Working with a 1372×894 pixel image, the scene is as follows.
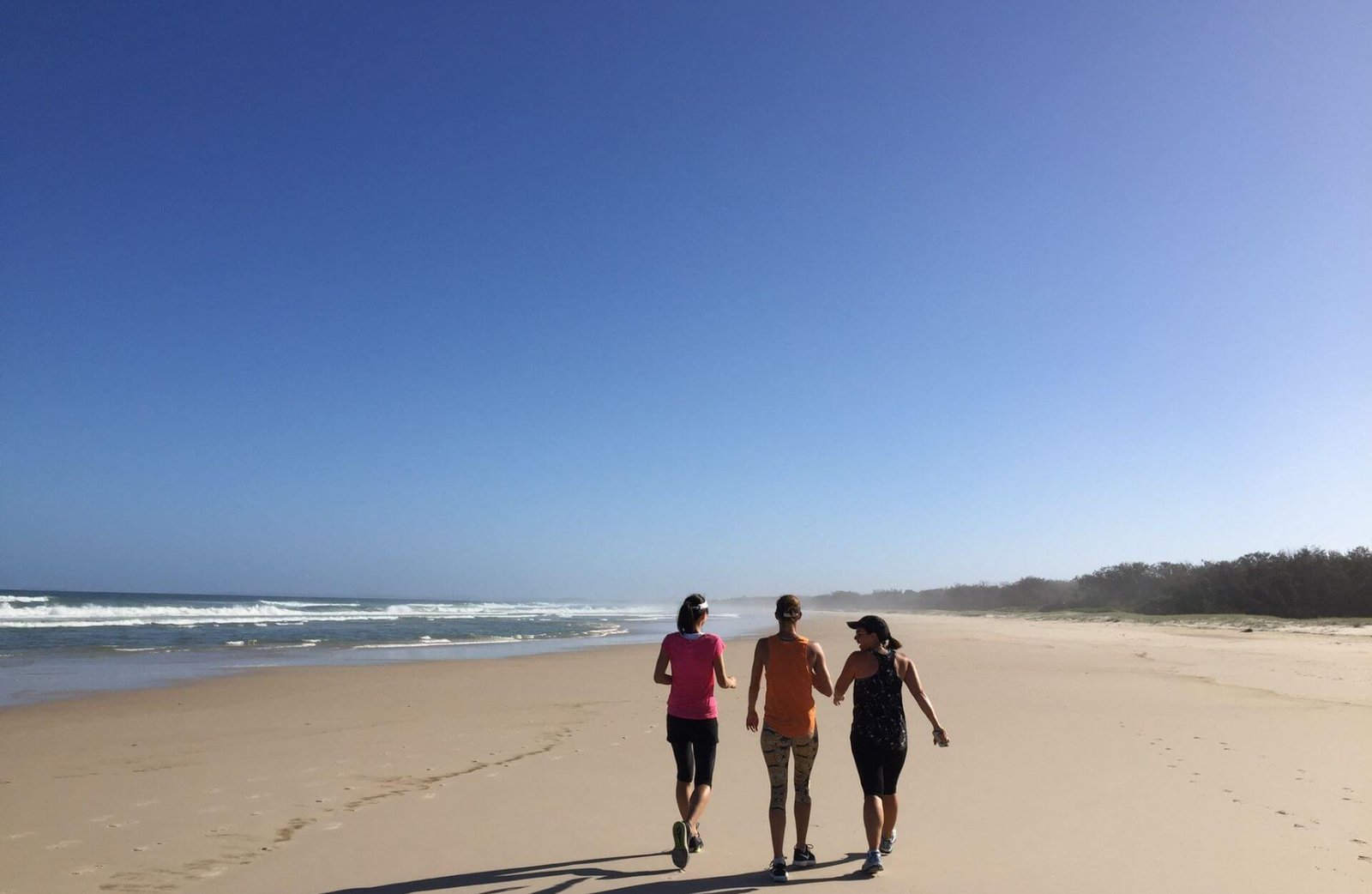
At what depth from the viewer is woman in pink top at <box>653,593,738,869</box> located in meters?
5.47

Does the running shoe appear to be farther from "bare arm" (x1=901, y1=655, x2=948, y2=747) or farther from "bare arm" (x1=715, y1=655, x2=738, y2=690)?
"bare arm" (x1=901, y1=655, x2=948, y2=747)

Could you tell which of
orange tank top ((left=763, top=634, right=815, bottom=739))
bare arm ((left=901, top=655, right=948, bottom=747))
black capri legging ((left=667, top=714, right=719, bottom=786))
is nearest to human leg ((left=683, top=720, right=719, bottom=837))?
black capri legging ((left=667, top=714, right=719, bottom=786))

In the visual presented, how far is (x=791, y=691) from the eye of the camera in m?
5.23

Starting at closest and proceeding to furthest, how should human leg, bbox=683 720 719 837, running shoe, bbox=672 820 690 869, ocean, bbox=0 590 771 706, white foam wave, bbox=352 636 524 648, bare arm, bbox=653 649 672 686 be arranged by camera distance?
1. running shoe, bbox=672 820 690 869
2. human leg, bbox=683 720 719 837
3. bare arm, bbox=653 649 672 686
4. ocean, bbox=0 590 771 706
5. white foam wave, bbox=352 636 524 648

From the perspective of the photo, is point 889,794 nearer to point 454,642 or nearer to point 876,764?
point 876,764

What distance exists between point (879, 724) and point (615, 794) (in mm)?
2913

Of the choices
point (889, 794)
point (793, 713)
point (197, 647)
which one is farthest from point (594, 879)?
point (197, 647)

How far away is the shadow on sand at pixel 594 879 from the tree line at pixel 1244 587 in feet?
152

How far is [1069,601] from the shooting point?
70.0 meters

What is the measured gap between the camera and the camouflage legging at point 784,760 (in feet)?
17.1

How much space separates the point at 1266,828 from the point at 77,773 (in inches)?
406

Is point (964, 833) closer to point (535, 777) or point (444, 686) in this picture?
point (535, 777)

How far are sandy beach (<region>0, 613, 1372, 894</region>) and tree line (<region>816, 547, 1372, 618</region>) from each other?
35612 millimetres

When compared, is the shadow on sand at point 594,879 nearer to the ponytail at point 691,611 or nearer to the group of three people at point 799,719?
the group of three people at point 799,719
